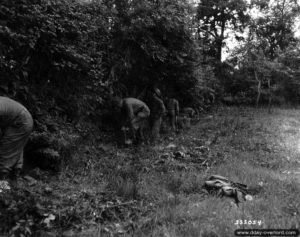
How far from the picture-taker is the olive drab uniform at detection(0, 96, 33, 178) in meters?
4.43

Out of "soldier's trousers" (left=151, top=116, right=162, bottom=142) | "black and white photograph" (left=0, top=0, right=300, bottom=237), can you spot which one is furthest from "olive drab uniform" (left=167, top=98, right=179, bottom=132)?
"soldier's trousers" (left=151, top=116, right=162, bottom=142)

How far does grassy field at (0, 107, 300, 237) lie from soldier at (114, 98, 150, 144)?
2.36ft

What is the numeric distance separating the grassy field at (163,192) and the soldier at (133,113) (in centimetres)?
72

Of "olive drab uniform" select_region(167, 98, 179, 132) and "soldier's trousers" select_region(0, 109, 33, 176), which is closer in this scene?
"soldier's trousers" select_region(0, 109, 33, 176)

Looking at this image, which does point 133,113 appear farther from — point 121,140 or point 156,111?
point 156,111

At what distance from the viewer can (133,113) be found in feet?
27.5

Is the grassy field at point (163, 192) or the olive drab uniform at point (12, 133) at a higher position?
the olive drab uniform at point (12, 133)

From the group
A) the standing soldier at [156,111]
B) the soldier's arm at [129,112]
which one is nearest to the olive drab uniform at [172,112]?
the standing soldier at [156,111]

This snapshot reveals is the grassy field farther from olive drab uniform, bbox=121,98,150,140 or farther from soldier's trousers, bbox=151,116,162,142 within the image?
olive drab uniform, bbox=121,98,150,140

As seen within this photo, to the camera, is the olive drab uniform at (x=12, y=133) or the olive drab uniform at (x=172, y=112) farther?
the olive drab uniform at (x=172, y=112)

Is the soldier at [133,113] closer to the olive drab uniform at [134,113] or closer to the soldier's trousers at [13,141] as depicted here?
the olive drab uniform at [134,113]

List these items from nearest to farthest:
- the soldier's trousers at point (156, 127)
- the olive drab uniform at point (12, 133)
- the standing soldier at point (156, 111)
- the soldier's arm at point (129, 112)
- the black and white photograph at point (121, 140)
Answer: the black and white photograph at point (121, 140), the olive drab uniform at point (12, 133), the soldier's arm at point (129, 112), the soldier's trousers at point (156, 127), the standing soldier at point (156, 111)

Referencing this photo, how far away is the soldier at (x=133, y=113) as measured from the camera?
27.2 ft

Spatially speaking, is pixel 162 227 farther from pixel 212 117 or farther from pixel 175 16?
pixel 212 117
